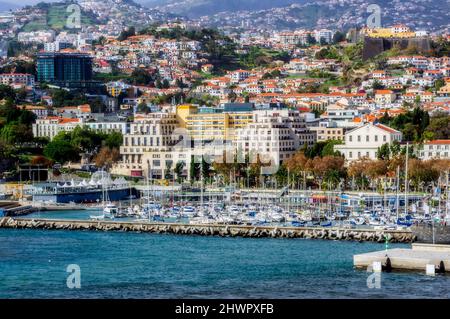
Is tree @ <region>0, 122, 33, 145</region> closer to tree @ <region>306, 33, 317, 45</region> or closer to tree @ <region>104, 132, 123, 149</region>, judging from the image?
tree @ <region>104, 132, 123, 149</region>

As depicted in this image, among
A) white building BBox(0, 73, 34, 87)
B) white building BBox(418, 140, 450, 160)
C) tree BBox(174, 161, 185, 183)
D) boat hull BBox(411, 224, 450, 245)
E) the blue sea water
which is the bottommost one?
the blue sea water

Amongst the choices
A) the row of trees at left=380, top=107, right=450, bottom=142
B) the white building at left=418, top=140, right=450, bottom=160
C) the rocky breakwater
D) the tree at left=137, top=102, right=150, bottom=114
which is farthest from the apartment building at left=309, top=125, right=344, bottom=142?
the rocky breakwater

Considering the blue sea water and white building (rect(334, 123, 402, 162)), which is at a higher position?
white building (rect(334, 123, 402, 162))

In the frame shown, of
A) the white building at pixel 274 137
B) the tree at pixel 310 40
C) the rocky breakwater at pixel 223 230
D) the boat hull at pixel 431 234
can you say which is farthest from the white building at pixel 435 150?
the tree at pixel 310 40

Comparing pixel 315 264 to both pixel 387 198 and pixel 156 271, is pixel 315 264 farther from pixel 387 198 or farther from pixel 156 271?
pixel 387 198

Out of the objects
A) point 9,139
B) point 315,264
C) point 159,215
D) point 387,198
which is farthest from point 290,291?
point 9,139
